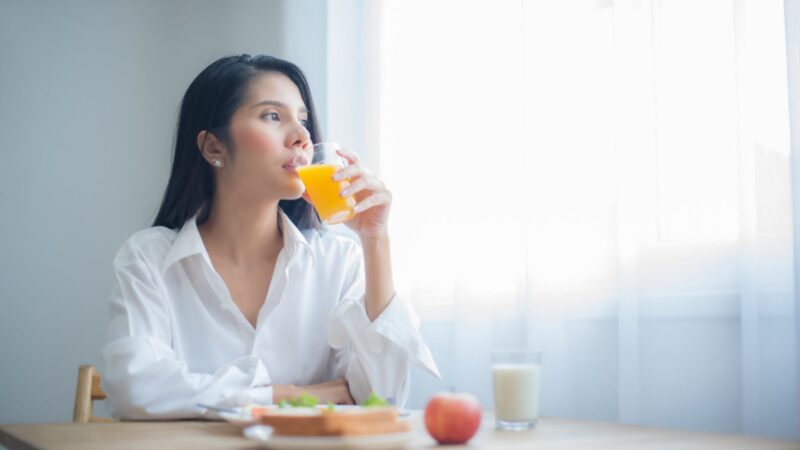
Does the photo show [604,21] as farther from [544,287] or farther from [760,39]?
[544,287]

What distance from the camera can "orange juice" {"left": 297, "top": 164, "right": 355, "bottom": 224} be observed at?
67.2 inches

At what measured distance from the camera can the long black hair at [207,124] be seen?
208 centimetres

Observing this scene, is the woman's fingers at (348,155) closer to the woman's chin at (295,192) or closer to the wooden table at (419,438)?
the woman's chin at (295,192)

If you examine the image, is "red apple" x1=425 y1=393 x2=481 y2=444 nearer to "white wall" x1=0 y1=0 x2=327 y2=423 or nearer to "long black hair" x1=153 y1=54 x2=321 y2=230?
"long black hair" x1=153 y1=54 x2=321 y2=230

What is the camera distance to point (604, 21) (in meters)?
2.21

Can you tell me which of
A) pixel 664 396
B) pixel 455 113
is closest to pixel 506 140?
pixel 455 113

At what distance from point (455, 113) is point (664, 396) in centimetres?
105

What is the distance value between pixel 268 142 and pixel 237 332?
44 centimetres

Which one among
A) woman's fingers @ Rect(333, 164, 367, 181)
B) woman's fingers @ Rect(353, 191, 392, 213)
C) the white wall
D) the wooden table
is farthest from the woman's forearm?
the white wall

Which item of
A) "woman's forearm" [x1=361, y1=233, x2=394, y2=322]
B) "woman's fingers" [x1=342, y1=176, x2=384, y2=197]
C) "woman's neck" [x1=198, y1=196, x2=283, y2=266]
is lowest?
"woman's forearm" [x1=361, y1=233, x2=394, y2=322]

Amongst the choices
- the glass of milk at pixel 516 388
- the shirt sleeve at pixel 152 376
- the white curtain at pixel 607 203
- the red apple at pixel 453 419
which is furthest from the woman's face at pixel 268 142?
the red apple at pixel 453 419

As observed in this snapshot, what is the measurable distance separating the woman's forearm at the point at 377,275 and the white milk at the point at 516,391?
60 cm

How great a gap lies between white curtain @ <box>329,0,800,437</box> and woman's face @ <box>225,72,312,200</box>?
2.07 ft

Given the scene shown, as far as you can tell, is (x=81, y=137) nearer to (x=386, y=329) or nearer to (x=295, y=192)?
(x=295, y=192)
